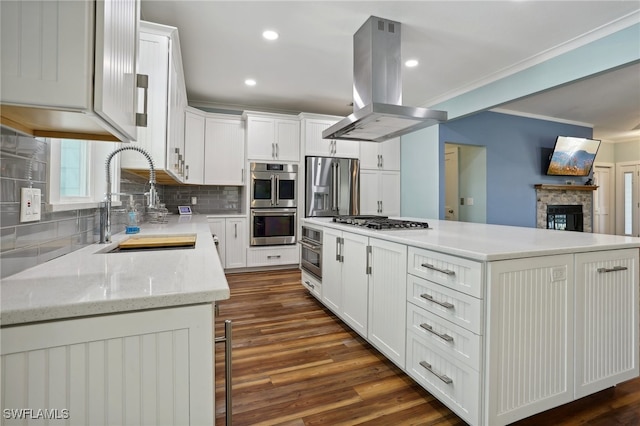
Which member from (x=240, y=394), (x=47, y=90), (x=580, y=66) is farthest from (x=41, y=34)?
(x=580, y=66)

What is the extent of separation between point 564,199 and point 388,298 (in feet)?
19.1

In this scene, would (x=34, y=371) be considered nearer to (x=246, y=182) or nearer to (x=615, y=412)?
(x=615, y=412)

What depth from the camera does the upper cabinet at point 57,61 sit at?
680mm

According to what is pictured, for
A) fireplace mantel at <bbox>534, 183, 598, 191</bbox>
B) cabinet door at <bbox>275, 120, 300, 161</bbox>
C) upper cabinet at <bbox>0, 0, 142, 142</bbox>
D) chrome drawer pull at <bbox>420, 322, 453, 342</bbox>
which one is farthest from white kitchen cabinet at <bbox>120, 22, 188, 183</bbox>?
fireplace mantel at <bbox>534, 183, 598, 191</bbox>

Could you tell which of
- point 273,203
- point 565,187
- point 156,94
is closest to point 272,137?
point 273,203

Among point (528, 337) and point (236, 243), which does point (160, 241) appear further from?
point (236, 243)

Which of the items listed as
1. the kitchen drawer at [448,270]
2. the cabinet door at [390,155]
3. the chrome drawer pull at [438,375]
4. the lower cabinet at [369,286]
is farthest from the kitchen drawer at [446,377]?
the cabinet door at [390,155]

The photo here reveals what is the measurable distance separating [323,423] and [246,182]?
365cm

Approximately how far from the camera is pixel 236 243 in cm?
459

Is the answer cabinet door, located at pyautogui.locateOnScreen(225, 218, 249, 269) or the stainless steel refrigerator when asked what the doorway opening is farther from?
cabinet door, located at pyautogui.locateOnScreen(225, 218, 249, 269)

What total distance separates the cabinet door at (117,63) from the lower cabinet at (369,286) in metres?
1.51

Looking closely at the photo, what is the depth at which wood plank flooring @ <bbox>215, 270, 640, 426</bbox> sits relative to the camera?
5.17 ft

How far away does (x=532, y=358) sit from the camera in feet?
4.71

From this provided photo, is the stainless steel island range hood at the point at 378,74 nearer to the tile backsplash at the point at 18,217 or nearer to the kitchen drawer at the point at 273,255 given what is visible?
the tile backsplash at the point at 18,217
